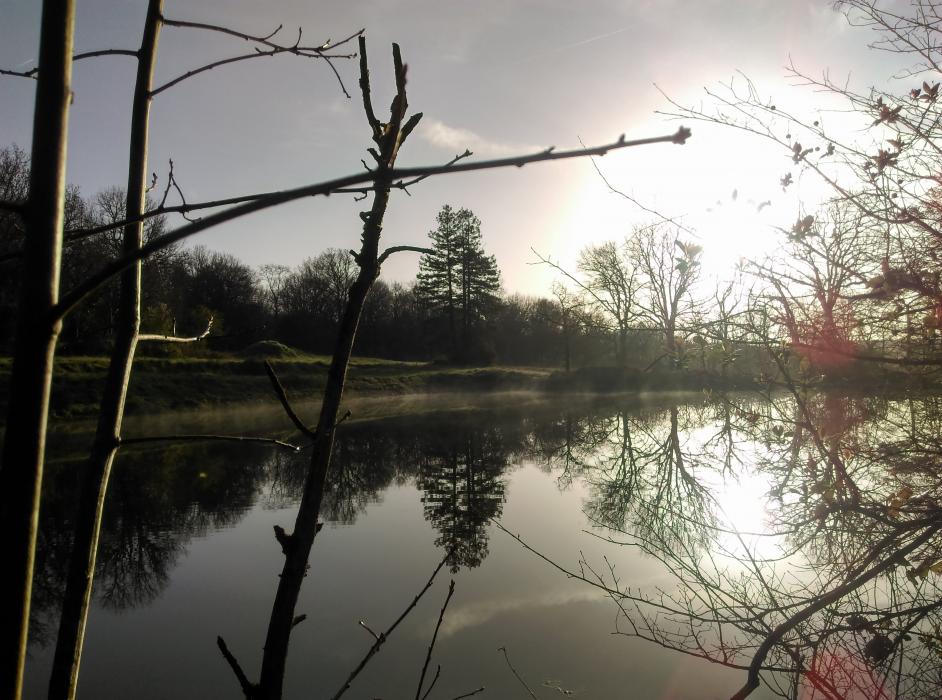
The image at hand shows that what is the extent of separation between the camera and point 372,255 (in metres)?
1.09

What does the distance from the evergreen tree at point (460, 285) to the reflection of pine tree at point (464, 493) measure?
2905 cm

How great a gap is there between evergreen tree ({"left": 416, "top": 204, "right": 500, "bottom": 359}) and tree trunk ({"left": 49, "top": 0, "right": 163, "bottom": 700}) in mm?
41373

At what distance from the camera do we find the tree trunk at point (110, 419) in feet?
3.00

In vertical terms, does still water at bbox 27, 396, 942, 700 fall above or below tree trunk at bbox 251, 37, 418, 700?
below

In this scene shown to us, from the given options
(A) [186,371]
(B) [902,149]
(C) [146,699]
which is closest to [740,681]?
(B) [902,149]

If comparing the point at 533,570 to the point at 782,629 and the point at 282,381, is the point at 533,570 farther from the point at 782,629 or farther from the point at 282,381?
the point at 282,381

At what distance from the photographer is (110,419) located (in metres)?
0.97

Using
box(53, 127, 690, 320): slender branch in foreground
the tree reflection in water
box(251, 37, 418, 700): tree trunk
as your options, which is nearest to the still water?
the tree reflection in water

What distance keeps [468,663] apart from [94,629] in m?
3.17

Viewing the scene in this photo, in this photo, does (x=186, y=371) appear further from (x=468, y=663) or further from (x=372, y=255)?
(x=372, y=255)

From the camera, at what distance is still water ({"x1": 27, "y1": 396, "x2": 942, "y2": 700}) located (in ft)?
12.0

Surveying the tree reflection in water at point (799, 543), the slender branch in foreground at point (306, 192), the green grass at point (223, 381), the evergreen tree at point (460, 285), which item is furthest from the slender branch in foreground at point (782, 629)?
the evergreen tree at point (460, 285)

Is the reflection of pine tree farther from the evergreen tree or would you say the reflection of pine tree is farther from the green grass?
the evergreen tree

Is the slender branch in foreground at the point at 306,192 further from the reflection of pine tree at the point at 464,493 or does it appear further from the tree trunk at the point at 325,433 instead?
the reflection of pine tree at the point at 464,493
